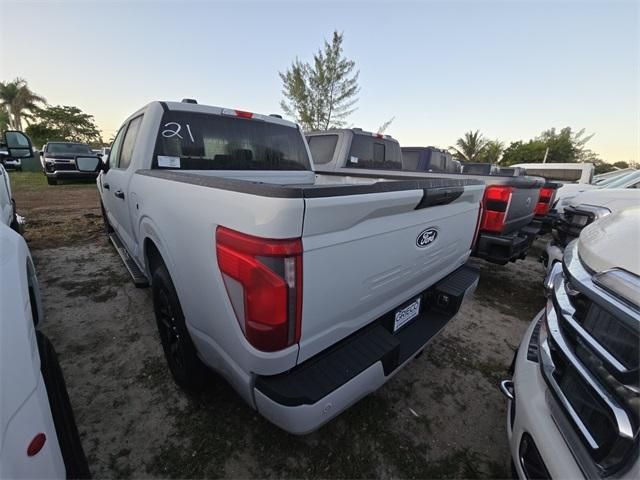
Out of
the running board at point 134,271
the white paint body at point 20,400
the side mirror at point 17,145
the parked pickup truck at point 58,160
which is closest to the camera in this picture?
the white paint body at point 20,400

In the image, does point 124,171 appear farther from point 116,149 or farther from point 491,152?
point 491,152

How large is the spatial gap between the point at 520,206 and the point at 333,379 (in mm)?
3902

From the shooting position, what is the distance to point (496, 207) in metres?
3.61

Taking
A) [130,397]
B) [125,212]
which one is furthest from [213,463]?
[125,212]

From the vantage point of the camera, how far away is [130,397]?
2.13m

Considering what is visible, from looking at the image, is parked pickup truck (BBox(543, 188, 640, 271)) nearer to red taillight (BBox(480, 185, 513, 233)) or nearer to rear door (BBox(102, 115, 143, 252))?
red taillight (BBox(480, 185, 513, 233))

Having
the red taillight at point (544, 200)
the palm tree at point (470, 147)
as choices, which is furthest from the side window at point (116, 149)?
the palm tree at point (470, 147)

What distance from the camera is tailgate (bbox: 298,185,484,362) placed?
120 cm

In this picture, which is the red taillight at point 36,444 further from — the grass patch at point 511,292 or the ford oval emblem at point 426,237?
the grass patch at point 511,292

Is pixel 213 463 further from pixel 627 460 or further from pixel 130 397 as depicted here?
pixel 627 460

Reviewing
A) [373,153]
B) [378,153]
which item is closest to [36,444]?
[373,153]

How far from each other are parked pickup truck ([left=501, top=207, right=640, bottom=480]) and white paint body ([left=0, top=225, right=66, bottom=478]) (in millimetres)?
1746

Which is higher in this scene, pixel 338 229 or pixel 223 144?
pixel 223 144

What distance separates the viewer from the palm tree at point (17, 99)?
96.7ft
